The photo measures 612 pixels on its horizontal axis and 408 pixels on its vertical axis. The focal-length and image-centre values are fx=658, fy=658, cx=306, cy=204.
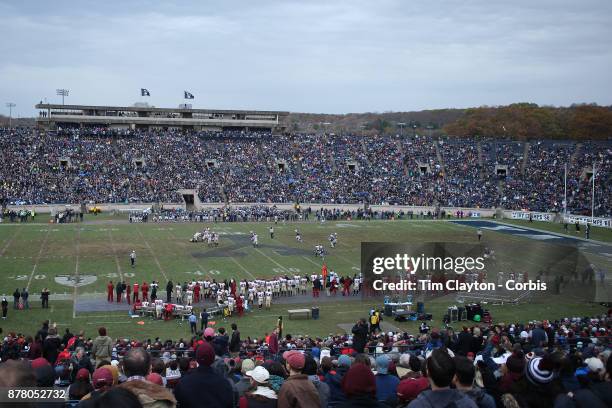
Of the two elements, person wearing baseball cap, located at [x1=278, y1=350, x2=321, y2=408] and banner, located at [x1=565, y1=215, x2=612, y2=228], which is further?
banner, located at [x1=565, y1=215, x2=612, y2=228]

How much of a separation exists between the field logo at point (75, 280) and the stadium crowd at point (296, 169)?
2732 centimetres

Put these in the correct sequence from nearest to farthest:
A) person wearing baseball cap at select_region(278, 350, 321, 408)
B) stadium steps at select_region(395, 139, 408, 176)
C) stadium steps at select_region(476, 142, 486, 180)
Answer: person wearing baseball cap at select_region(278, 350, 321, 408), stadium steps at select_region(476, 142, 486, 180), stadium steps at select_region(395, 139, 408, 176)

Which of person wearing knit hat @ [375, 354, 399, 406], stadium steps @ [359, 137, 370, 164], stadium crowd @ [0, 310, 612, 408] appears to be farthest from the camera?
stadium steps @ [359, 137, 370, 164]

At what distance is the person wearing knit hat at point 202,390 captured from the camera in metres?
5.51

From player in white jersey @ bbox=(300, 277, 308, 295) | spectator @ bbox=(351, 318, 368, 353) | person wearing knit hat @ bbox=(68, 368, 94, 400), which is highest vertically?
person wearing knit hat @ bbox=(68, 368, 94, 400)

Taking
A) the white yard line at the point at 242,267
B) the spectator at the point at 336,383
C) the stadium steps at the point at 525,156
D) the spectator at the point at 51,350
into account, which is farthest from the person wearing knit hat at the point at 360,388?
the stadium steps at the point at 525,156

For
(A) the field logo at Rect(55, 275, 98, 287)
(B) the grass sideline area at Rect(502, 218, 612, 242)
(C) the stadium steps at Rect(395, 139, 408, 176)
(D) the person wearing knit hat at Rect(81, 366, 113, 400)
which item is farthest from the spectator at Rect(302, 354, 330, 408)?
(C) the stadium steps at Rect(395, 139, 408, 176)

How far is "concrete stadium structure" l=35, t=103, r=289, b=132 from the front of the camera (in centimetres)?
7412

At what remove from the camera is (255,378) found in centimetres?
594

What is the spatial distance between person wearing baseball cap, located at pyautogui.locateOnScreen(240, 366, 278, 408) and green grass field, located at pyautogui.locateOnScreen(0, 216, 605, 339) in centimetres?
1411

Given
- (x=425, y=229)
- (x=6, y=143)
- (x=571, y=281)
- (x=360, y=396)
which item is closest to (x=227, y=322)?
(x=571, y=281)

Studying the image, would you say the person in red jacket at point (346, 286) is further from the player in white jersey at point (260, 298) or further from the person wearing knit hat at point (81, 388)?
the person wearing knit hat at point (81, 388)

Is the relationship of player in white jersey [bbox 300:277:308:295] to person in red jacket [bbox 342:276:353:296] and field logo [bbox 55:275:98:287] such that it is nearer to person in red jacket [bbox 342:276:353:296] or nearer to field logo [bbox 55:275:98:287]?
person in red jacket [bbox 342:276:353:296]

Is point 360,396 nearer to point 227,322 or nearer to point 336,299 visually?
point 227,322
